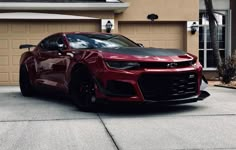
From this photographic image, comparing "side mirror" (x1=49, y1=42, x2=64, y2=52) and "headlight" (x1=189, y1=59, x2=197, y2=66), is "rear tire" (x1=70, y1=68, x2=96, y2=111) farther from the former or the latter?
"headlight" (x1=189, y1=59, x2=197, y2=66)

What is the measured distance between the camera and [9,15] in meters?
14.1

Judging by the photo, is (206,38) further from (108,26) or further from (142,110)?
(142,110)

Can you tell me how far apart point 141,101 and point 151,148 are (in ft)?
6.59

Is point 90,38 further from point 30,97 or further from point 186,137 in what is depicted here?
point 186,137

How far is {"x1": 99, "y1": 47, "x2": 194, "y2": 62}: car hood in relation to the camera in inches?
271

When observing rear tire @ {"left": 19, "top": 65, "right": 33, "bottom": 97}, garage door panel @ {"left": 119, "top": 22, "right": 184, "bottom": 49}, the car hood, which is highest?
garage door panel @ {"left": 119, "top": 22, "right": 184, "bottom": 49}

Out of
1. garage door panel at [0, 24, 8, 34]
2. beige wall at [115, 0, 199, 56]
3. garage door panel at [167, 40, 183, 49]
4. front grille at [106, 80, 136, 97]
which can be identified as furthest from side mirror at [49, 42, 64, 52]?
garage door panel at [167, 40, 183, 49]

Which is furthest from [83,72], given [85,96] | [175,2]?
[175,2]

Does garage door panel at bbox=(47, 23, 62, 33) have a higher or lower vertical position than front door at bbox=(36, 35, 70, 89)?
higher

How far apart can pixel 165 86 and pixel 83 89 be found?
4.84ft

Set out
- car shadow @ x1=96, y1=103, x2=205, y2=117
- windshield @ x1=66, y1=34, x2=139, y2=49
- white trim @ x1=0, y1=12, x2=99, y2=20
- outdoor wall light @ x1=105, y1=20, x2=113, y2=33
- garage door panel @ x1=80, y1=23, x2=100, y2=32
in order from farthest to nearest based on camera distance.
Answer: garage door panel @ x1=80, y1=23, x2=100, y2=32 < outdoor wall light @ x1=105, y1=20, x2=113, y2=33 < white trim @ x1=0, y1=12, x2=99, y2=20 < windshield @ x1=66, y1=34, x2=139, y2=49 < car shadow @ x1=96, y1=103, x2=205, y2=117

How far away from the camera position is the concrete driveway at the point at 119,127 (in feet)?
16.6

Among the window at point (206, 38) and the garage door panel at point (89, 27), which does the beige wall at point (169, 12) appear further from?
the window at point (206, 38)

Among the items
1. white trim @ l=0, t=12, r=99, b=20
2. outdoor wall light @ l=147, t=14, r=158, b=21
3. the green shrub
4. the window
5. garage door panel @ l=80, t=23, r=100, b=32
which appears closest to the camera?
the green shrub
